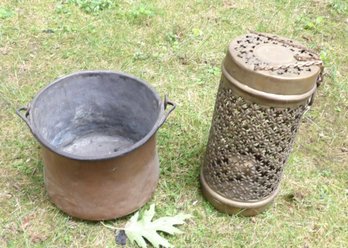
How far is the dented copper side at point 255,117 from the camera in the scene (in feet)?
5.73

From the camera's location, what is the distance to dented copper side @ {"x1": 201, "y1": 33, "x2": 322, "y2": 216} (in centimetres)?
175

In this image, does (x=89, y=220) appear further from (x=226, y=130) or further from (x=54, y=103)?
(x=226, y=130)

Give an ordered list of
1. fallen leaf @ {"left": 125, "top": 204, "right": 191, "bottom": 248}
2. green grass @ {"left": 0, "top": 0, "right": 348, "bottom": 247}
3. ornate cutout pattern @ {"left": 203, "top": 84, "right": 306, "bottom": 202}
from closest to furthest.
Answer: ornate cutout pattern @ {"left": 203, "top": 84, "right": 306, "bottom": 202} < fallen leaf @ {"left": 125, "top": 204, "right": 191, "bottom": 248} < green grass @ {"left": 0, "top": 0, "right": 348, "bottom": 247}

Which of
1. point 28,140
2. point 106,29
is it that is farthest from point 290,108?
point 106,29

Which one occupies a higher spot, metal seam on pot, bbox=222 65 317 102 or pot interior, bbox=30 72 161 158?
metal seam on pot, bbox=222 65 317 102

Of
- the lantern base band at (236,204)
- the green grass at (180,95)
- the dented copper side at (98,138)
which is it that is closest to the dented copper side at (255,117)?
the lantern base band at (236,204)

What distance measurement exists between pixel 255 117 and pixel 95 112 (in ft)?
2.99

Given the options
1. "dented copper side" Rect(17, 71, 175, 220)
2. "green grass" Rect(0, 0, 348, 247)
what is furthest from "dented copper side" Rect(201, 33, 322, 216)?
"dented copper side" Rect(17, 71, 175, 220)

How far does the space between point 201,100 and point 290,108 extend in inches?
44.3

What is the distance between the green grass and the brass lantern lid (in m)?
0.72

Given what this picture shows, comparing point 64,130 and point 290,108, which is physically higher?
point 290,108

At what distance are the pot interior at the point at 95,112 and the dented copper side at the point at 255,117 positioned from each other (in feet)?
1.07

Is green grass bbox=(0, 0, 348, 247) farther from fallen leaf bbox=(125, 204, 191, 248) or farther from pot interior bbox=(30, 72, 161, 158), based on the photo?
pot interior bbox=(30, 72, 161, 158)

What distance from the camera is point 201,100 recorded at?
2898mm
